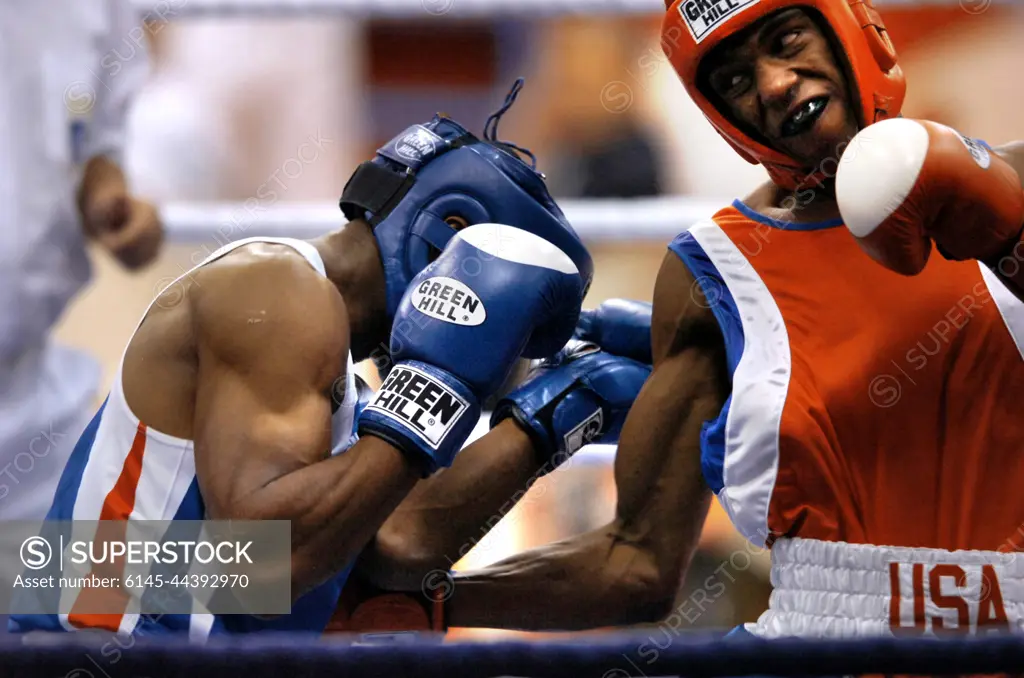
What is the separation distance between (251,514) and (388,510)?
16 cm

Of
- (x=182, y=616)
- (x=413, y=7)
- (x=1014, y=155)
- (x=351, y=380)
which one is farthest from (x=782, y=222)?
(x=413, y=7)

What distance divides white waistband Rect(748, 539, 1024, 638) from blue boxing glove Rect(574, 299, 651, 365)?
1.58ft

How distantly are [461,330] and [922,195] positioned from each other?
574mm

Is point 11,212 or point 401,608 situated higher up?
point 11,212

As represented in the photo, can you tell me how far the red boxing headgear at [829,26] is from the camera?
146cm

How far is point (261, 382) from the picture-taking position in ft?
4.88

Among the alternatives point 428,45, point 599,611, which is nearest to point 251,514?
point 599,611

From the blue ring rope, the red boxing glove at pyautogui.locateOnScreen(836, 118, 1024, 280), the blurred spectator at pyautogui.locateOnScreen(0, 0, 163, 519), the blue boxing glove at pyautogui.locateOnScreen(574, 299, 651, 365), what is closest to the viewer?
the blue ring rope

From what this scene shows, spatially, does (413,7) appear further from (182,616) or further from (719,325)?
(182,616)

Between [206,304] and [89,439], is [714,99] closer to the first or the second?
[206,304]

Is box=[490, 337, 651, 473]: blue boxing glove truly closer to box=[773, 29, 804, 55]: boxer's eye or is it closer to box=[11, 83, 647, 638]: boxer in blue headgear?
box=[11, 83, 647, 638]: boxer in blue headgear

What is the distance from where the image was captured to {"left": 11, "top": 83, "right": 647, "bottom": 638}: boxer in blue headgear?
58.0 inches

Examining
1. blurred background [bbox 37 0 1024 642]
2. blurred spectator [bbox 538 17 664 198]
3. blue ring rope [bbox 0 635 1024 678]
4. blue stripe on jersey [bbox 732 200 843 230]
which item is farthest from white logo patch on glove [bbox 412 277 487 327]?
blurred spectator [bbox 538 17 664 198]

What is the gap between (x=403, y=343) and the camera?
5.13 ft
